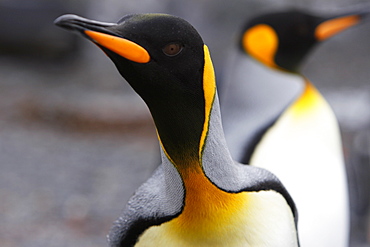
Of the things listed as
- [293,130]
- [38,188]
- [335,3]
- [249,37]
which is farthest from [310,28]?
[335,3]

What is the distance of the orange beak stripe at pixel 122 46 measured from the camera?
840 millimetres

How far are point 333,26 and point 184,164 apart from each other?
4.23ft

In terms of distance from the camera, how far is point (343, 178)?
6.14 feet

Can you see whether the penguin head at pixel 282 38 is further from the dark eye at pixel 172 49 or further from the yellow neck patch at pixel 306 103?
the dark eye at pixel 172 49

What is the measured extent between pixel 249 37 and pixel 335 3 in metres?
3.97

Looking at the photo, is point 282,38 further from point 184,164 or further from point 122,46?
point 122,46

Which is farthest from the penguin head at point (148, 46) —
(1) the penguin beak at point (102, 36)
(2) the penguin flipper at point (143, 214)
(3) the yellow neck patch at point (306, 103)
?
(3) the yellow neck patch at point (306, 103)

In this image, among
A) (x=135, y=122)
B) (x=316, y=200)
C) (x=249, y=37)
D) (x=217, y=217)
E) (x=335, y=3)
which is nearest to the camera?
(x=217, y=217)

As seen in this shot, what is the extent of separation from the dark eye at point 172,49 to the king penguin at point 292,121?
2.74 ft

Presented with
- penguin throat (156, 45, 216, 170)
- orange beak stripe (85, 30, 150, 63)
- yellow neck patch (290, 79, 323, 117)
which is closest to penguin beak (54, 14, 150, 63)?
orange beak stripe (85, 30, 150, 63)

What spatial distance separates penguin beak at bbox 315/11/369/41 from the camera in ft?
6.94

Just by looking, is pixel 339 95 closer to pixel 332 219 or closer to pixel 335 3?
pixel 335 3

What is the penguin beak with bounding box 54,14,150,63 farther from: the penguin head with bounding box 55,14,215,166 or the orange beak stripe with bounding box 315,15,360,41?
the orange beak stripe with bounding box 315,15,360,41

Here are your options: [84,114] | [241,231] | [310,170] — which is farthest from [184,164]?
[84,114]
